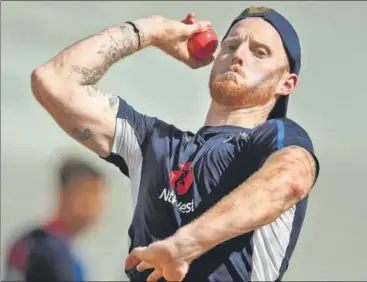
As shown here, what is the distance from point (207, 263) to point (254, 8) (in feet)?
3.70

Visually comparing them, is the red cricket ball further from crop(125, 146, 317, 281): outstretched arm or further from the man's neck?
crop(125, 146, 317, 281): outstretched arm

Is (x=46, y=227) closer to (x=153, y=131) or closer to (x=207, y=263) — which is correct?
(x=153, y=131)

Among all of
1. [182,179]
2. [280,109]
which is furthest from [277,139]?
[280,109]

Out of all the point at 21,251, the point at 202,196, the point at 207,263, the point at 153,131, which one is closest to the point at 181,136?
the point at 153,131

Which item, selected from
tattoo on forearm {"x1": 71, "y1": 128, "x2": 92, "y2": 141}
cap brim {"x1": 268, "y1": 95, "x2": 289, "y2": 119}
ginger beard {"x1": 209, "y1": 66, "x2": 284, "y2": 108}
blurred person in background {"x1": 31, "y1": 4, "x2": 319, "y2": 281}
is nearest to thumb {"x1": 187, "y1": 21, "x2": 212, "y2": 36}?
blurred person in background {"x1": 31, "y1": 4, "x2": 319, "y2": 281}

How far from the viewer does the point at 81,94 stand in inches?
144

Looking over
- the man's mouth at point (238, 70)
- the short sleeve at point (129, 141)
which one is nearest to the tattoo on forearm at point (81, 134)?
the short sleeve at point (129, 141)

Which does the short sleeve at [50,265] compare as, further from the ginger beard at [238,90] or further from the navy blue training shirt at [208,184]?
the ginger beard at [238,90]

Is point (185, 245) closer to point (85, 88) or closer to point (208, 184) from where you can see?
point (208, 184)

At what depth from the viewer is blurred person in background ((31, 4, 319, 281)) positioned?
3086mm

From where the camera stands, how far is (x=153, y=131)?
12.1 feet

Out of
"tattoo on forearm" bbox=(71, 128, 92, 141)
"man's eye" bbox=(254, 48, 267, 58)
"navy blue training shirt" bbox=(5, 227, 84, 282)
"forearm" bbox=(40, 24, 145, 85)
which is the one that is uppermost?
"man's eye" bbox=(254, 48, 267, 58)

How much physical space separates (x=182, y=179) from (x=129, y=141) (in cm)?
33

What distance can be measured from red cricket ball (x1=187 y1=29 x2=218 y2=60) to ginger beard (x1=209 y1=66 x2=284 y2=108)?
28 centimetres
